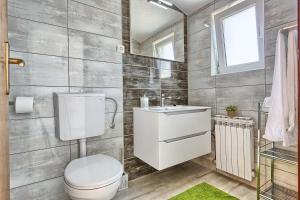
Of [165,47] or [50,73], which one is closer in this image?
[50,73]

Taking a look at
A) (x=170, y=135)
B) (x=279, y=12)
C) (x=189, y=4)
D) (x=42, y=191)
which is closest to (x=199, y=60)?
(x=189, y=4)

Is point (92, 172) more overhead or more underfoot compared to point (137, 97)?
more underfoot

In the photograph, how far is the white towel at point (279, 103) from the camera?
1300mm

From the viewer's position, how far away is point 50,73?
62.2 inches

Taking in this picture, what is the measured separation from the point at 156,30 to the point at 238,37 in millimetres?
1042

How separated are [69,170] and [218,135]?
1624mm

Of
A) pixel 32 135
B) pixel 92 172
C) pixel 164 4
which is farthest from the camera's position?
pixel 164 4

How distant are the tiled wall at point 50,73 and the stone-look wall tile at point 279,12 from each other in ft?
5.30

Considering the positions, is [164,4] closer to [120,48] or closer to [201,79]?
[120,48]

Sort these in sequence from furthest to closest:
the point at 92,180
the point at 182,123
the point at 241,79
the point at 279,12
Answer: the point at 241,79 < the point at 182,123 < the point at 279,12 < the point at 92,180

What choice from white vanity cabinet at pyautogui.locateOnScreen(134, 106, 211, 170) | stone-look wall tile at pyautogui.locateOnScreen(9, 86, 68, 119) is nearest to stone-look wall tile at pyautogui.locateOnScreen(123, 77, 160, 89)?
white vanity cabinet at pyautogui.locateOnScreen(134, 106, 211, 170)

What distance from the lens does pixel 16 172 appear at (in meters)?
1.44

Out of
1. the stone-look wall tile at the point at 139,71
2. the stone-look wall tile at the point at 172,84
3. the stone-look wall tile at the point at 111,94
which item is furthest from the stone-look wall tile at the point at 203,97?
the stone-look wall tile at the point at 111,94

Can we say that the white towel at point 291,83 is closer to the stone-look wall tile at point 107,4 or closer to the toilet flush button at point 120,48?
the toilet flush button at point 120,48
